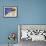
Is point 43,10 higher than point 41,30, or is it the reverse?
point 43,10

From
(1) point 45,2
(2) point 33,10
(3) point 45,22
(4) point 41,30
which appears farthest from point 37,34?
(1) point 45,2

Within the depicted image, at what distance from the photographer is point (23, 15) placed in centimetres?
404

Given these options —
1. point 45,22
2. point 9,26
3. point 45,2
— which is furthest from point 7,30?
point 45,2

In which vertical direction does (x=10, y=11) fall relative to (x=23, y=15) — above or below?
above

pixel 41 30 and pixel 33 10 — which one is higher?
pixel 33 10

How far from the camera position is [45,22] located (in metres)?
4.04

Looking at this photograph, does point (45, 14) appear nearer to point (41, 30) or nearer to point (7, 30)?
point (41, 30)

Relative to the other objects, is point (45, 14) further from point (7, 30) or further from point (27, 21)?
point (7, 30)

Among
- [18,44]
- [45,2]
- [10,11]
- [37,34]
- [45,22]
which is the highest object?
[45,2]

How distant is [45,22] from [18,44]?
40.2 inches

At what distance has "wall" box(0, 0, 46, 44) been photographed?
13.2ft

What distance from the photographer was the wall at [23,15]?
4.02m

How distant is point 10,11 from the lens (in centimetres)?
402

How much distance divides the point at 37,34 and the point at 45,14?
65 cm
